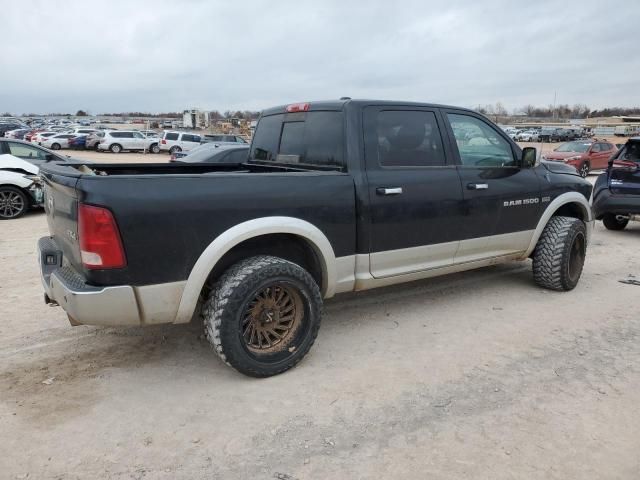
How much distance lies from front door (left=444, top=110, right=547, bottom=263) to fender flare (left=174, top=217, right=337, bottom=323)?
1.61 m

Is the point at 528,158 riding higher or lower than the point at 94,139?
lower

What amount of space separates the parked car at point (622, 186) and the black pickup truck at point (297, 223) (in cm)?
376

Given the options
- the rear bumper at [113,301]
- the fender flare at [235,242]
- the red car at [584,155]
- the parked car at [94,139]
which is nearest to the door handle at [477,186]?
the fender flare at [235,242]

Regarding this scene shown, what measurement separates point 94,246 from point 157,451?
3.91 ft

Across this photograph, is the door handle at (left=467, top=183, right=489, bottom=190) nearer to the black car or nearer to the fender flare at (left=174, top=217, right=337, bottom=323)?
the fender flare at (left=174, top=217, right=337, bottom=323)

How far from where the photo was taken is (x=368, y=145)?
4.07 meters

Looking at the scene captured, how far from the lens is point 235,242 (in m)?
3.35

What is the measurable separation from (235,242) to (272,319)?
25.0 inches

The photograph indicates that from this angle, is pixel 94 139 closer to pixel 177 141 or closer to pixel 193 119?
pixel 177 141

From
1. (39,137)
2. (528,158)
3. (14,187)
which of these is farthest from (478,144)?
(39,137)

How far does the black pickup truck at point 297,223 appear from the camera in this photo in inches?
121

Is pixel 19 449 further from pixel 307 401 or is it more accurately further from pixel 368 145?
pixel 368 145

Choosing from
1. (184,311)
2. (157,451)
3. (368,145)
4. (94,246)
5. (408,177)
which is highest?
(368,145)

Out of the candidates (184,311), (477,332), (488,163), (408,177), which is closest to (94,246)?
(184,311)
